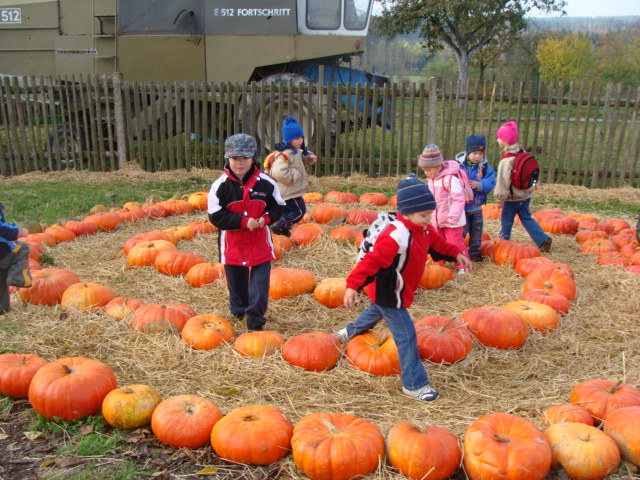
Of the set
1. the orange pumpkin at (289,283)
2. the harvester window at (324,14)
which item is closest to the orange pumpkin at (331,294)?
the orange pumpkin at (289,283)

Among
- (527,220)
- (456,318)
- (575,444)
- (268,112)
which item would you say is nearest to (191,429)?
(575,444)

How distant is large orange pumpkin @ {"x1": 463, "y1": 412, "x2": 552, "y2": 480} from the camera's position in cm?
291

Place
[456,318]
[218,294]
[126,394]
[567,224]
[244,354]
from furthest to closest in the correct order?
[567,224] < [218,294] < [456,318] < [244,354] < [126,394]

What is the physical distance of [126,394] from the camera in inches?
140

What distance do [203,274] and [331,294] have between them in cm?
133

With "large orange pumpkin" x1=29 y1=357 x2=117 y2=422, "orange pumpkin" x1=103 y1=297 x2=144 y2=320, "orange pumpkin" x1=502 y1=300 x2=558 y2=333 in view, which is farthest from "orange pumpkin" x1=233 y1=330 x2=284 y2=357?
"orange pumpkin" x1=502 y1=300 x2=558 y2=333

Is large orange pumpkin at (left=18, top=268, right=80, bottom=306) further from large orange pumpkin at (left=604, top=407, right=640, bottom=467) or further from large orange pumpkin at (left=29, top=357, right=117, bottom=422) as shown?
large orange pumpkin at (left=604, top=407, right=640, bottom=467)

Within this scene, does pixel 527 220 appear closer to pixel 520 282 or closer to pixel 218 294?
pixel 520 282

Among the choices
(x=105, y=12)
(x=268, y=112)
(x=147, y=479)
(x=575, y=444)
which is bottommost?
(x=147, y=479)

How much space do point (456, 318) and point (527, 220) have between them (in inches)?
94.4

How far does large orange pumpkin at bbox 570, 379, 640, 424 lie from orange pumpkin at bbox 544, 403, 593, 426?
73 mm

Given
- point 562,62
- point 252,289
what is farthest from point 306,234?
point 562,62

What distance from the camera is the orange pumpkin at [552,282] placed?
215 inches

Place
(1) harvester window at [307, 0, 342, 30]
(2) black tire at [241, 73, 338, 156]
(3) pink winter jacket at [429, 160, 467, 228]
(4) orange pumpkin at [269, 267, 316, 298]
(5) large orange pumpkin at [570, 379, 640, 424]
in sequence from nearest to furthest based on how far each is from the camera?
(5) large orange pumpkin at [570, 379, 640, 424] → (4) orange pumpkin at [269, 267, 316, 298] → (3) pink winter jacket at [429, 160, 467, 228] → (2) black tire at [241, 73, 338, 156] → (1) harvester window at [307, 0, 342, 30]
